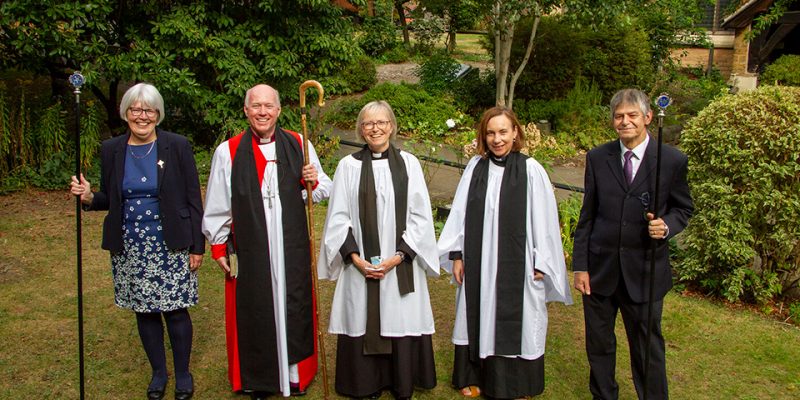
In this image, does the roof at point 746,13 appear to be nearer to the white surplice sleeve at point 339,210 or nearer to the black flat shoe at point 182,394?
the white surplice sleeve at point 339,210

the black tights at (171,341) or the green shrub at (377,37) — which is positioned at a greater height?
the green shrub at (377,37)

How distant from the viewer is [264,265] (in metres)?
4.50

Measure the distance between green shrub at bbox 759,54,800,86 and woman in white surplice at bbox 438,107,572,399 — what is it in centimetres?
1225

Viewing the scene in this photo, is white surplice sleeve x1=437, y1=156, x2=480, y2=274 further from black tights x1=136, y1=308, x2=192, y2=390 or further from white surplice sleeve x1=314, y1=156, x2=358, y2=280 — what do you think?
black tights x1=136, y1=308, x2=192, y2=390

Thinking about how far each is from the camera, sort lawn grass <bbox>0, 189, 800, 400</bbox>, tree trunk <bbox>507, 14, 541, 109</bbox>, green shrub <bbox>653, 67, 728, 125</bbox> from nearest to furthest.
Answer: lawn grass <bbox>0, 189, 800, 400</bbox> → tree trunk <bbox>507, 14, 541, 109</bbox> → green shrub <bbox>653, 67, 728, 125</bbox>

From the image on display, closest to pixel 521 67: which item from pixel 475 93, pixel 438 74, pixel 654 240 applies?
pixel 475 93

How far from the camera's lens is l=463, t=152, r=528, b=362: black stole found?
14.5ft

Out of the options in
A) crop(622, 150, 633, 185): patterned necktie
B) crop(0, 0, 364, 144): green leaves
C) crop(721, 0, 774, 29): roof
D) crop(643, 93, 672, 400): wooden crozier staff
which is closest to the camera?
crop(643, 93, 672, 400): wooden crozier staff

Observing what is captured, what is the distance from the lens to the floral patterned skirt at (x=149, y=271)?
442cm

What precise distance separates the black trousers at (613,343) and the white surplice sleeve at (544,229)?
0.23m

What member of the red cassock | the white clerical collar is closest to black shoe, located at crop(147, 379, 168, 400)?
the red cassock

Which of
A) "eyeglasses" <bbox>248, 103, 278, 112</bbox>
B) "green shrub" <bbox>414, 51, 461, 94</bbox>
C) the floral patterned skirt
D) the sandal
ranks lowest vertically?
the sandal

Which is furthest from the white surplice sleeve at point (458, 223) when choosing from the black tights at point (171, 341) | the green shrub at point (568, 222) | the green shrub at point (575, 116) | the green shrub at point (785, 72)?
the green shrub at point (785, 72)

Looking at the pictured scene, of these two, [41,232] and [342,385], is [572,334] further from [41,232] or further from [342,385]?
[41,232]
